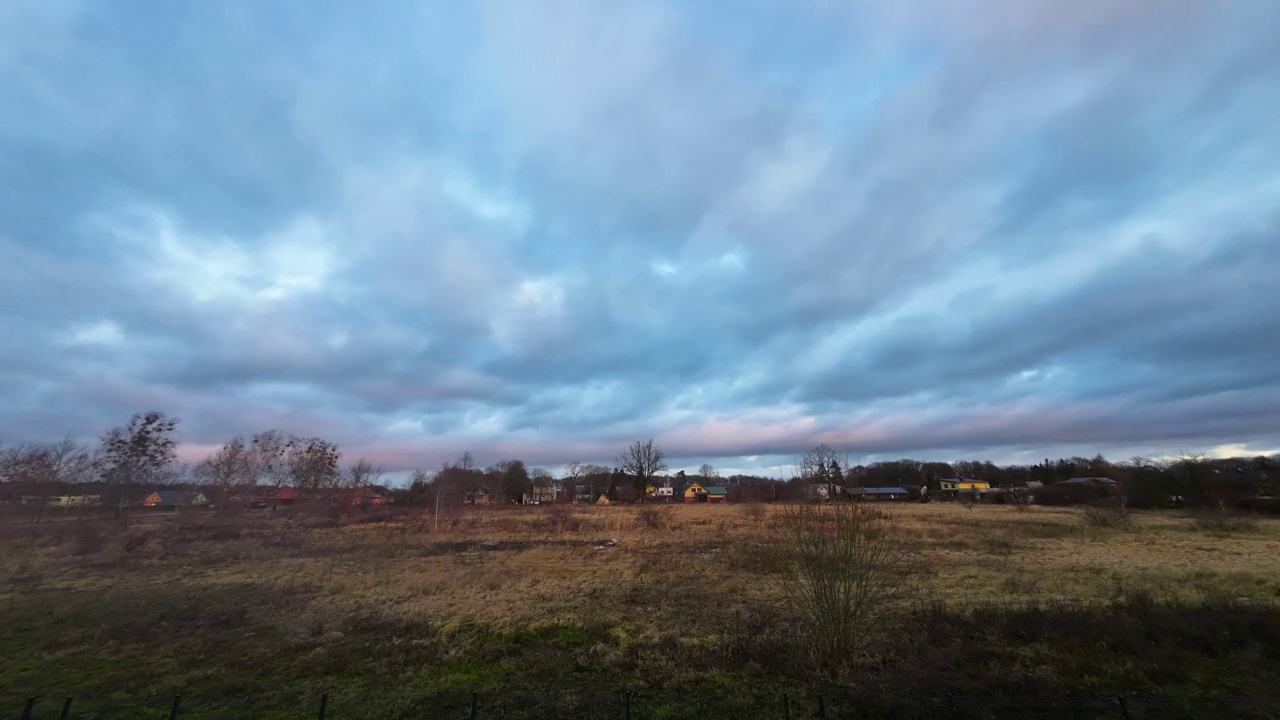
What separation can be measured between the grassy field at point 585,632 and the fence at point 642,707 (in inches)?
2.5

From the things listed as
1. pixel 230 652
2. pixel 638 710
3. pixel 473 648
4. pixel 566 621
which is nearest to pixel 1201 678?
pixel 638 710

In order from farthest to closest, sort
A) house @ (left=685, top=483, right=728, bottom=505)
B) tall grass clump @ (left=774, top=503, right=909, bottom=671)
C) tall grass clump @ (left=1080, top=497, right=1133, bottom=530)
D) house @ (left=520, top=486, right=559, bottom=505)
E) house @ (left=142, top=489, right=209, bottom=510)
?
house @ (left=685, top=483, right=728, bottom=505)
house @ (left=520, top=486, right=559, bottom=505)
house @ (left=142, top=489, right=209, bottom=510)
tall grass clump @ (left=1080, top=497, right=1133, bottom=530)
tall grass clump @ (left=774, top=503, right=909, bottom=671)

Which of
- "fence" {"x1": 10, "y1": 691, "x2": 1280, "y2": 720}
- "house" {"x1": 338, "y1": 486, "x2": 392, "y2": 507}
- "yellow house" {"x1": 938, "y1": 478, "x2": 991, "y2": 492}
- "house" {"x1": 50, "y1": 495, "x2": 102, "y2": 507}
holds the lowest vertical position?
"yellow house" {"x1": 938, "y1": 478, "x2": 991, "y2": 492}

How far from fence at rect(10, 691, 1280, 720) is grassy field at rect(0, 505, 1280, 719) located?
6cm

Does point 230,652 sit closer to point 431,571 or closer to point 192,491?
point 431,571

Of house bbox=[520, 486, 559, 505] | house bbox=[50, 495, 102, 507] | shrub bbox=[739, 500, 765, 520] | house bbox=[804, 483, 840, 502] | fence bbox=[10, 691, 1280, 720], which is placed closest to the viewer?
fence bbox=[10, 691, 1280, 720]

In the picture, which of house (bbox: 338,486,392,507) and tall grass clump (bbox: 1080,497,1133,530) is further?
house (bbox: 338,486,392,507)

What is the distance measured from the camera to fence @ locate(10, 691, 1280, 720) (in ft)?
26.1

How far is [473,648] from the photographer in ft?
38.5

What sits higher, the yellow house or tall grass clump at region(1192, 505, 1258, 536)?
tall grass clump at region(1192, 505, 1258, 536)

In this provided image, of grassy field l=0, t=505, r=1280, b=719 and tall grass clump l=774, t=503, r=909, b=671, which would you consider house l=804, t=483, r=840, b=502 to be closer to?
tall grass clump l=774, t=503, r=909, b=671

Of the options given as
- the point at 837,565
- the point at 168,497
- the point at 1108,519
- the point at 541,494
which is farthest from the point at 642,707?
the point at 541,494

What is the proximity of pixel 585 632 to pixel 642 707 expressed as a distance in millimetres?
4440

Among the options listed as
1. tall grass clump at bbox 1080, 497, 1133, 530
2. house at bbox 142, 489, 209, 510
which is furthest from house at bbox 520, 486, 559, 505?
tall grass clump at bbox 1080, 497, 1133, 530
